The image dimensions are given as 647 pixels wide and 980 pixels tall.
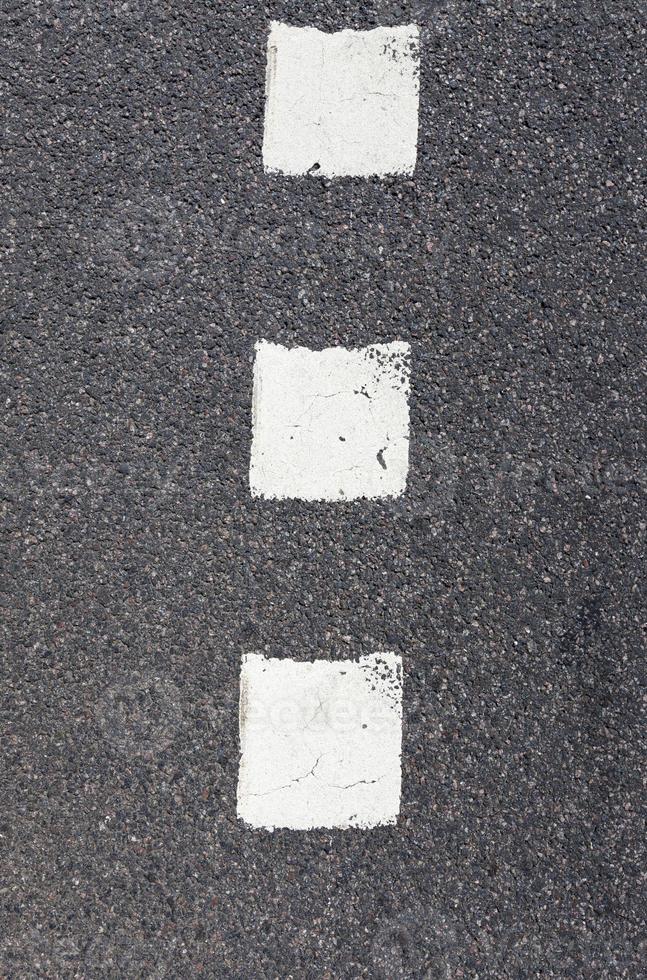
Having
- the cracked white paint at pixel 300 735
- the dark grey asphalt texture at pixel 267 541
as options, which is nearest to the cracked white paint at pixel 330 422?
the dark grey asphalt texture at pixel 267 541

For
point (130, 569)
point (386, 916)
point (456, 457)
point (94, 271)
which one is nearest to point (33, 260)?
point (94, 271)

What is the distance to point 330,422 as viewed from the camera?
246 cm

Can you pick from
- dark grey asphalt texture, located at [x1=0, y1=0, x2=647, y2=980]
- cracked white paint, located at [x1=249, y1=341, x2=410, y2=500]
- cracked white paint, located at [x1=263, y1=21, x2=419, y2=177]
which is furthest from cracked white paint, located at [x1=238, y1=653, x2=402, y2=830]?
cracked white paint, located at [x1=263, y1=21, x2=419, y2=177]

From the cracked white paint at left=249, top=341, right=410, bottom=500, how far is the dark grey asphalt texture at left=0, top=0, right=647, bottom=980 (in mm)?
47

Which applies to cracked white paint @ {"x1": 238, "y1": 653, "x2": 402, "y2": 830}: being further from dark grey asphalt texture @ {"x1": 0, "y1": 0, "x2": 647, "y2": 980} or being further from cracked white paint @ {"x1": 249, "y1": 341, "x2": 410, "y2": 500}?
cracked white paint @ {"x1": 249, "y1": 341, "x2": 410, "y2": 500}

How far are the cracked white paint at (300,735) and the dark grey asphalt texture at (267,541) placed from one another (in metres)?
0.05

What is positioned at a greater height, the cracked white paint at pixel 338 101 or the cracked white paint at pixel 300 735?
the cracked white paint at pixel 338 101

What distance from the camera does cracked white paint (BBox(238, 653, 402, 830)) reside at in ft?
8.07

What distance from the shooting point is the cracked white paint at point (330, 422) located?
2463mm

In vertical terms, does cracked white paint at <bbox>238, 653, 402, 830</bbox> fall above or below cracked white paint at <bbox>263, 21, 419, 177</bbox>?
below

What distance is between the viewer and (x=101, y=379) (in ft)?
8.12

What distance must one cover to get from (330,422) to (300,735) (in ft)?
3.18

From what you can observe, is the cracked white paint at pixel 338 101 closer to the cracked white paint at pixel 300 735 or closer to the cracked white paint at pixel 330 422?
the cracked white paint at pixel 330 422

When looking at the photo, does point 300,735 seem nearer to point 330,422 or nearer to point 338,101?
point 330,422
